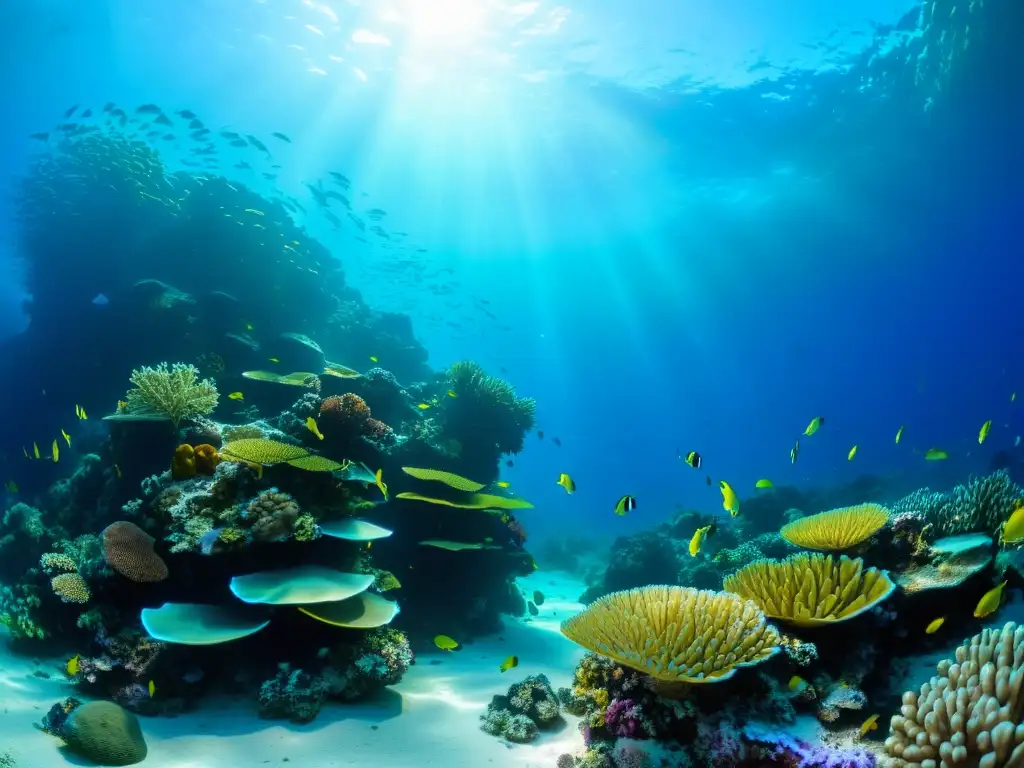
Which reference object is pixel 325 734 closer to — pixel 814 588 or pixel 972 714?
pixel 814 588

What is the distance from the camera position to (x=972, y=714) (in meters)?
2.76

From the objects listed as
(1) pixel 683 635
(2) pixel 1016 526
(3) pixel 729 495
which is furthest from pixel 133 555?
(2) pixel 1016 526

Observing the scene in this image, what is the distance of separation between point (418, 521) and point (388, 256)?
35447 mm

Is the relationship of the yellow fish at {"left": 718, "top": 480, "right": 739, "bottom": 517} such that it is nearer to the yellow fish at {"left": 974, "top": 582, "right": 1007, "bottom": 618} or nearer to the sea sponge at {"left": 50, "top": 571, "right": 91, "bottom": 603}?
the yellow fish at {"left": 974, "top": 582, "right": 1007, "bottom": 618}

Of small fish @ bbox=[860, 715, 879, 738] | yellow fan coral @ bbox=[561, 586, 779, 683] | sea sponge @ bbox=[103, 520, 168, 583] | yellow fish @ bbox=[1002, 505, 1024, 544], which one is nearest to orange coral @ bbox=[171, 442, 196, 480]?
sea sponge @ bbox=[103, 520, 168, 583]

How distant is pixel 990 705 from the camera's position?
2688 mm

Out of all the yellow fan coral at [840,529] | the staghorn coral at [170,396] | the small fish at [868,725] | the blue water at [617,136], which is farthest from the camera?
the blue water at [617,136]

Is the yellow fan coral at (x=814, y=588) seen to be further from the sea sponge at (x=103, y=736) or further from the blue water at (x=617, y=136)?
the blue water at (x=617, y=136)

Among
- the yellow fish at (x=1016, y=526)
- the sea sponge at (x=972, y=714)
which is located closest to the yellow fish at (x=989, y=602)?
the yellow fish at (x=1016, y=526)

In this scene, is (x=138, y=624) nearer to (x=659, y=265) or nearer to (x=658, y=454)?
(x=659, y=265)

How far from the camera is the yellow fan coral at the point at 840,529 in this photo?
501 centimetres

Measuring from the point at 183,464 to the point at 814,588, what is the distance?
7.68 meters

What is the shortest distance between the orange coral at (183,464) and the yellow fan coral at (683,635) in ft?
18.2

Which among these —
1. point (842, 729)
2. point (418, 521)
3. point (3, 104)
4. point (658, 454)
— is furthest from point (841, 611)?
point (658, 454)
